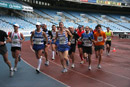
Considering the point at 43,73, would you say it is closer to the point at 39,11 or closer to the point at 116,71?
the point at 116,71

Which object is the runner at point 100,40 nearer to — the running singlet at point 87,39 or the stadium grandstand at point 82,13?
the running singlet at point 87,39

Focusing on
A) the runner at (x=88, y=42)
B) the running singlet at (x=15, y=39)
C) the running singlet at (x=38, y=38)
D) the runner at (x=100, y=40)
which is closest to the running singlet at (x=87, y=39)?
the runner at (x=88, y=42)

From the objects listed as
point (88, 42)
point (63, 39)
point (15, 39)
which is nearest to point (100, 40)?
point (88, 42)

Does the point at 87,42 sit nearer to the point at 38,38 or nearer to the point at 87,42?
the point at 87,42

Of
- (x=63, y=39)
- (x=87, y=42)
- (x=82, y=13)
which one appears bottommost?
(x=87, y=42)

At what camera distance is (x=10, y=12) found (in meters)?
36.3

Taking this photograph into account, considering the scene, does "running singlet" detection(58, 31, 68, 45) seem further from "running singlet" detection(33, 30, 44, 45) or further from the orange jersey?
the orange jersey

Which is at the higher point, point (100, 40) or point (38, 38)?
point (38, 38)

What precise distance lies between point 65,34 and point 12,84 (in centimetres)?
304

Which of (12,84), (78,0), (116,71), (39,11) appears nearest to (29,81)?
(12,84)

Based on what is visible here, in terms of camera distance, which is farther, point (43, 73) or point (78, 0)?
point (78, 0)

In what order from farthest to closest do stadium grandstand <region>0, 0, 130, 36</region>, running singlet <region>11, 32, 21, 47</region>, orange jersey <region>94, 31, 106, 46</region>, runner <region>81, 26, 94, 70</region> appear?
stadium grandstand <region>0, 0, 130, 36</region>, orange jersey <region>94, 31, 106, 46</region>, runner <region>81, 26, 94, 70</region>, running singlet <region>11, 32, 21, 47</region>

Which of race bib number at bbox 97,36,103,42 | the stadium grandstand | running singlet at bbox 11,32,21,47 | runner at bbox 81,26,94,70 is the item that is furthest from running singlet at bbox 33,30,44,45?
Answer: the stadium grandstand

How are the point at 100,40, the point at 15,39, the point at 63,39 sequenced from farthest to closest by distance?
the point at 100,40 < the point at 63,39 < the point at 15,39
